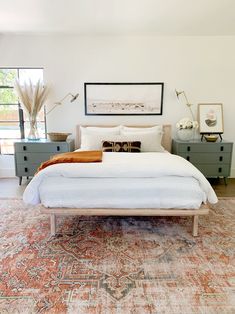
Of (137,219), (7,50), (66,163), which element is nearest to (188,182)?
(137,219)

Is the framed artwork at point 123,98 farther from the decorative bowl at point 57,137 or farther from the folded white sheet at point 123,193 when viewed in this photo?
the folded white sheet at point 123,193

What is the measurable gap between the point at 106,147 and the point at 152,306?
2.32 metres

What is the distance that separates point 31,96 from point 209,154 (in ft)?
10.4

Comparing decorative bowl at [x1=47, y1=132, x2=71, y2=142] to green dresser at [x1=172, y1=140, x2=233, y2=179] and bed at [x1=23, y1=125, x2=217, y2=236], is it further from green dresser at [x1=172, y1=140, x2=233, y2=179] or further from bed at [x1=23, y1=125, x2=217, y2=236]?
green dresser at [x1=172, y1=140, x2=233, y2=179]

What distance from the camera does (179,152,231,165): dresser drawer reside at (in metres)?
4.01

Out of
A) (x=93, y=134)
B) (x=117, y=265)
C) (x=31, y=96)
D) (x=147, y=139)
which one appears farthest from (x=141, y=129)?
(x=117, y=265)

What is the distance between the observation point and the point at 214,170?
4043mm

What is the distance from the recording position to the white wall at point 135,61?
13.6 ft

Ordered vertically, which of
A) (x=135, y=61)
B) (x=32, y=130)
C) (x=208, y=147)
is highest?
(x=135, y=61)

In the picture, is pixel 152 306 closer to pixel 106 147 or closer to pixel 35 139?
pixel 106 147

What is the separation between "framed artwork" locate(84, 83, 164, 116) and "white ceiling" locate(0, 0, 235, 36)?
85 centimetres

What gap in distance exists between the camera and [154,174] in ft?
7.72

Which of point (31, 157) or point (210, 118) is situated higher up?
point (210, 118)

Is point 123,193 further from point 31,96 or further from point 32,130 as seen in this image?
point 31,96
